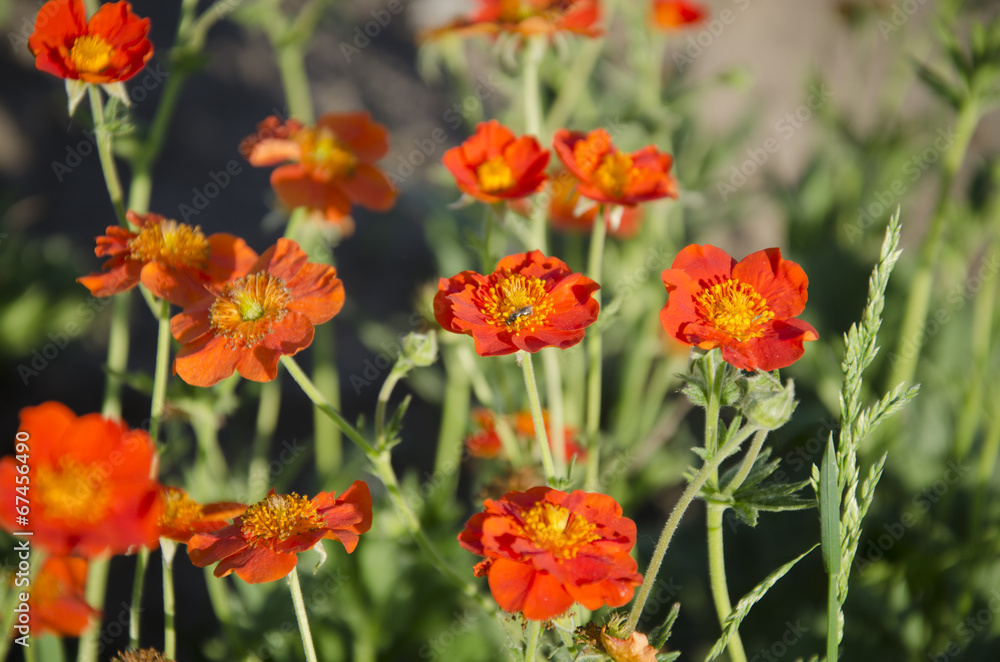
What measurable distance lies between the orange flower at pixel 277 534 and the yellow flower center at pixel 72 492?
11cm

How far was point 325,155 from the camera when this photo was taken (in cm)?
103

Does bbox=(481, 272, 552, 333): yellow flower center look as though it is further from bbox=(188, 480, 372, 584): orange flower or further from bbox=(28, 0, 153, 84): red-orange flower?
bbox=(28, 0, 153, 84): red-orange flower

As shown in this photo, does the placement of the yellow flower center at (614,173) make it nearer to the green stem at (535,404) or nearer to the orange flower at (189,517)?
the green stem at (535,404)

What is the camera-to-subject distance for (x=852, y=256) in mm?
1809

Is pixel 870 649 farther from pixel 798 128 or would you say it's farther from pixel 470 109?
pixel 798 128

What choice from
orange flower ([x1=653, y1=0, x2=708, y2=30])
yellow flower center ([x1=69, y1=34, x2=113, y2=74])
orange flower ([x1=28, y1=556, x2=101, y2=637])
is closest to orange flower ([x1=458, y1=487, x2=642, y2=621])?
orange flower ([x1=28, y1=556, x2=101, y2=637])

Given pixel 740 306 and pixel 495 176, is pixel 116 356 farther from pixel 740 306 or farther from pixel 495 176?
pixel 740 306

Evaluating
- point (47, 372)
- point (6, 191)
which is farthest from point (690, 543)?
point (6, 191)

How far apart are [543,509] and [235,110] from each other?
2.02 meters

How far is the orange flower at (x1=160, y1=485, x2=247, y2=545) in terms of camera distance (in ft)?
2.49

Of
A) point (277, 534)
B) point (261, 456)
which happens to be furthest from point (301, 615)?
point (261, 456)

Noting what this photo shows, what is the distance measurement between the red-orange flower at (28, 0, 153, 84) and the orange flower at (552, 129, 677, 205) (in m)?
0.49

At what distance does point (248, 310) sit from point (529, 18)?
662mm

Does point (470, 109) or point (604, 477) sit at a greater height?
point (470, 109)
